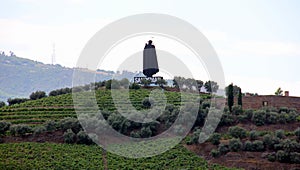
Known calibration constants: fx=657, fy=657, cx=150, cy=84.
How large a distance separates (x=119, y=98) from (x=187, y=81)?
11443mm

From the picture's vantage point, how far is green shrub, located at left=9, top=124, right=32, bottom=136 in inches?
1857

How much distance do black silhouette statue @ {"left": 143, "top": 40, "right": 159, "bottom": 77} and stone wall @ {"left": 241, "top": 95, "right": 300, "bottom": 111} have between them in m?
8.08

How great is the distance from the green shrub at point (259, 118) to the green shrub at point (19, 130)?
1641cm

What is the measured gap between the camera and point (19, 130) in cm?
4716

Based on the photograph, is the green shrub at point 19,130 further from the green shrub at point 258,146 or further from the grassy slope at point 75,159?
the green shrub at point 258,146

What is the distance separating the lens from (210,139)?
44.7 meters

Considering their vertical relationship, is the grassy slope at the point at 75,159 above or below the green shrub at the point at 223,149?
below

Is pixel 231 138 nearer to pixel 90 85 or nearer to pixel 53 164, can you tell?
pixel 53 164

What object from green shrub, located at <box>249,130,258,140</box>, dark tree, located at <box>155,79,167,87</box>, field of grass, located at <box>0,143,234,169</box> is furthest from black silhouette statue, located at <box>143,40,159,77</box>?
green shrub, located at <box>249,130,258,140</box>

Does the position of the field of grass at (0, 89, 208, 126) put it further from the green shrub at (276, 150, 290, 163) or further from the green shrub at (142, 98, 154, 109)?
the green shrub at (276, 150, 290, 163)

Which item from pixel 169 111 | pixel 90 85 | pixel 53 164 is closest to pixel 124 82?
pixel 90 85

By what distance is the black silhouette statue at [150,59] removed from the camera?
5356 centimetres

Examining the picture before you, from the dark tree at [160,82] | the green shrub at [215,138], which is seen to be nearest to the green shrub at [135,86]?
the dark tree at [160,82]

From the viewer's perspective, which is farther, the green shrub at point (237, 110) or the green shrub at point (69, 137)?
the green shrub at point (237, 110)
